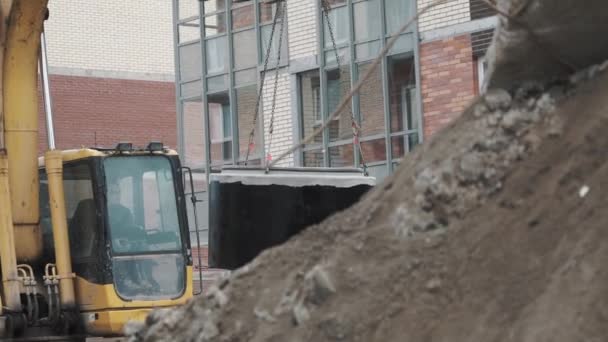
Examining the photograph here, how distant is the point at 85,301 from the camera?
44.8ft

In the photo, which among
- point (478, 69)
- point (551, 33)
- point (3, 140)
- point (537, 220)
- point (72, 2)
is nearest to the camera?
point (537, 220)

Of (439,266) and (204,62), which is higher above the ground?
(204,62)

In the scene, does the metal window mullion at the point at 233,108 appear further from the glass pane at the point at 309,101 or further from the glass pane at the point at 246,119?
the glass pane at the point at 309,101

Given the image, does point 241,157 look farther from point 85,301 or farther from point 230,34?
point 85,301

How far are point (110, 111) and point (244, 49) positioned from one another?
1293 centimetres

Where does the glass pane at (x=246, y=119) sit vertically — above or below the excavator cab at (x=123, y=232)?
above

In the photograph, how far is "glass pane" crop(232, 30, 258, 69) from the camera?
85.7 feet

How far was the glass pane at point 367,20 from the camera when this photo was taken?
76.6ft

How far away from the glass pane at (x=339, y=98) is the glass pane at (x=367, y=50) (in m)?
0.40

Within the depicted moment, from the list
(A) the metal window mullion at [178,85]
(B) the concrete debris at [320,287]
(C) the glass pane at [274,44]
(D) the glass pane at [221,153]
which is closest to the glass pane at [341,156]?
(C) the glass pane at [274,44]

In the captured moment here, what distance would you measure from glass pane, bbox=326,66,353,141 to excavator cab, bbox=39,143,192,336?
32.8 ft

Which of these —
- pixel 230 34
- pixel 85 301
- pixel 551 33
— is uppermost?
pixel 230 34

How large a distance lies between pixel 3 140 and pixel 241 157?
1302 centimetres

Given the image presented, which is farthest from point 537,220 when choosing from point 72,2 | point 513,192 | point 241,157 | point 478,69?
point 72,2
